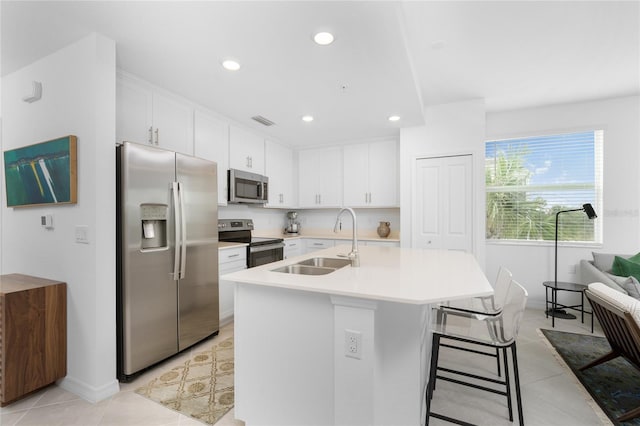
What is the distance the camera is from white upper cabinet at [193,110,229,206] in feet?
10.8

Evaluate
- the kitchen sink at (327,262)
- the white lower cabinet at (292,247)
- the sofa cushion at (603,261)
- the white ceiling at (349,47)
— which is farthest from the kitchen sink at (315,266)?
the sofa cushion at (603,261)

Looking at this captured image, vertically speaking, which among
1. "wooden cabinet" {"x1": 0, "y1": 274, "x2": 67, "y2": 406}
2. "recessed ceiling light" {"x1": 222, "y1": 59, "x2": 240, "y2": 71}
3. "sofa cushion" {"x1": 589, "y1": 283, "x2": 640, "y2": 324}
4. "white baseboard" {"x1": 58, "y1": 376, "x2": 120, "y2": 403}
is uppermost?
"recessed ceiling light" {"x1": 222, "y1": 59, "x2": 240, "y2": 71}

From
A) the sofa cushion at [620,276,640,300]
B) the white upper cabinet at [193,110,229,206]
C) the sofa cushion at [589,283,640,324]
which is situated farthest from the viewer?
the white upper cabinet at [193,110,229,206]

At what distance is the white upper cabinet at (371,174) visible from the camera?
4.48 m

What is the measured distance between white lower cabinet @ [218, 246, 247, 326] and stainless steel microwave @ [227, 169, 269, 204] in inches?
28.3

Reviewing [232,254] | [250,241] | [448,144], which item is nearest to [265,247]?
[250,241]

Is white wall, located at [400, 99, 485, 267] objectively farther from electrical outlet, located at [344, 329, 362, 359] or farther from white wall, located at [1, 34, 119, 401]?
white wall, located at [1, 34, 119, 401]

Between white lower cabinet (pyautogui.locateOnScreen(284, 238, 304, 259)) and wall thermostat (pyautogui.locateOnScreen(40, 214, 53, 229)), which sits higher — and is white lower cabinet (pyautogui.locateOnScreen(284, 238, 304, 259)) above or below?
below

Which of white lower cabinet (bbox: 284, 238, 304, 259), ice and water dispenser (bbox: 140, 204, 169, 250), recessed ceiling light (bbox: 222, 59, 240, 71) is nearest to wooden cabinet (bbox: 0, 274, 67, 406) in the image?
ice and water dispenser (bbox: 140, 204, 169, 250)

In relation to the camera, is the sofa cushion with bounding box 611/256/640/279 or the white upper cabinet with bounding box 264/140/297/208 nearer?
the sofa cushion with bounding box 611/256/640/279

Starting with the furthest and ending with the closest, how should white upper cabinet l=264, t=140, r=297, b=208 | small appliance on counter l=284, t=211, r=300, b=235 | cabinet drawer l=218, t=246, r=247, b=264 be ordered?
small appliance on counter l=284, t=211, r=300, b=235 → white upper cabinet l=264, t=140, r=297, b=208 → cabinet drawer l=218, t=246, r=247, b=264

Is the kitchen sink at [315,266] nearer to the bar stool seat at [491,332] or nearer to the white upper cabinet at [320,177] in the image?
the bar stool seat at [491,332]

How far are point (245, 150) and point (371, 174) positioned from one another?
1958mm

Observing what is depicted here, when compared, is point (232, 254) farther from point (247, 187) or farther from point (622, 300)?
point (622, 300)
